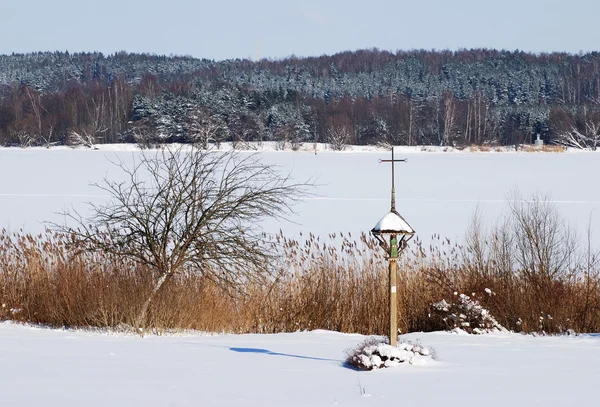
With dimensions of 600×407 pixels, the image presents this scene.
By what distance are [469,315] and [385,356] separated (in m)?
2.73

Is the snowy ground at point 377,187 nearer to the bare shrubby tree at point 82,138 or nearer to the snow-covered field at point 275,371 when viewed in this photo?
the snow-covered field at point 275,371

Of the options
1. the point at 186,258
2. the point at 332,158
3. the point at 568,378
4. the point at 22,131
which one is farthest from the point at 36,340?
the point at 22,131

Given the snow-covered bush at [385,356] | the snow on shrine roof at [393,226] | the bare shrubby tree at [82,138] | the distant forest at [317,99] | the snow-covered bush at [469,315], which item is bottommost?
the snow-covered bush at [469,315]

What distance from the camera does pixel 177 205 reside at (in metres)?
8.36

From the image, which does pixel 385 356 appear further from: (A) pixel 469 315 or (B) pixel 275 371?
(A) pixel 469 315

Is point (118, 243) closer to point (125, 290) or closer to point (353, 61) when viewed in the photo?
point (125, 290)

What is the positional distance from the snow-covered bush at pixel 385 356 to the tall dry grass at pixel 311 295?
8.41 ft

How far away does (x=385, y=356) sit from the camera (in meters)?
5.62

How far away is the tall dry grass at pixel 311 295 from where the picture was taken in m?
8.35

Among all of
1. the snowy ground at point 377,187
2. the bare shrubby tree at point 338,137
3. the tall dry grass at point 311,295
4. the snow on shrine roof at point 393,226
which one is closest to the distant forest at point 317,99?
the bare shrubby tree at point 338,137

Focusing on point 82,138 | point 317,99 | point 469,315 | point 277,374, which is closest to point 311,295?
point 469,315

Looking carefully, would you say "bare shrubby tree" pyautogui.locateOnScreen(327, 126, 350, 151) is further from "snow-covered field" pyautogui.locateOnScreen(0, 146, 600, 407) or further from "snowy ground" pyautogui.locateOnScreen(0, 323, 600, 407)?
"snowy ground" pyautogui.locateOnScreen(0, 323, 600, 407)

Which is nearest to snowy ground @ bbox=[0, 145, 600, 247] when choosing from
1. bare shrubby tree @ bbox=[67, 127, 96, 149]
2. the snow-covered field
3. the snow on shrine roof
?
the snow-covered field

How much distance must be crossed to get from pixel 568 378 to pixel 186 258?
177 inches
